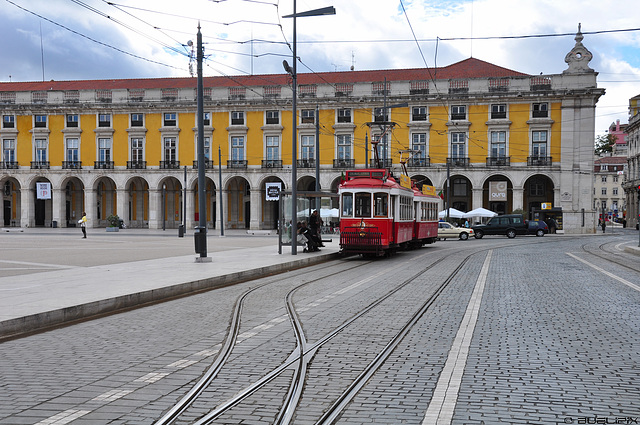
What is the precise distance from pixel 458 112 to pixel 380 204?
1493 inches

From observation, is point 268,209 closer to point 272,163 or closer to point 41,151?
point 272,163

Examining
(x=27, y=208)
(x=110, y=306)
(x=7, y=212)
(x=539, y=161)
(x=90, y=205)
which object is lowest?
(x=110, y=306)

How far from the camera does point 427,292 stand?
1276 cm

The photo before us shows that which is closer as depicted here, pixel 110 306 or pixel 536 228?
pixel 110 306

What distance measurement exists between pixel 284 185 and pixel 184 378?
5525cm

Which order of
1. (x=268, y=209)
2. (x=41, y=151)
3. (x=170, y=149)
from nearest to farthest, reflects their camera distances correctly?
(x=170, y=149)
(x=268, y=209)
(x=41, y=151)

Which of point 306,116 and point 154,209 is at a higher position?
point 306,116

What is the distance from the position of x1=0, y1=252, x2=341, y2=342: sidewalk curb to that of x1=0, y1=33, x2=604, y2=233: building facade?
132 feet

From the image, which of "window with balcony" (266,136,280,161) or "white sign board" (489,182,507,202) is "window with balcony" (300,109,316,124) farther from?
"white sign board" (489,182,507,202)

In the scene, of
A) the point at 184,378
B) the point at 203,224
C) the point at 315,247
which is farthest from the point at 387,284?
the point at 315,247

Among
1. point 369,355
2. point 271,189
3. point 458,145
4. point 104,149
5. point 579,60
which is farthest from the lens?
point 104,149

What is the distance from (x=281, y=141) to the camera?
200ft

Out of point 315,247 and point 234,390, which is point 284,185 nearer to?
point 315,247

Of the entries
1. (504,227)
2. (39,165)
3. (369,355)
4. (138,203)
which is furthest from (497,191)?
(369,355)
